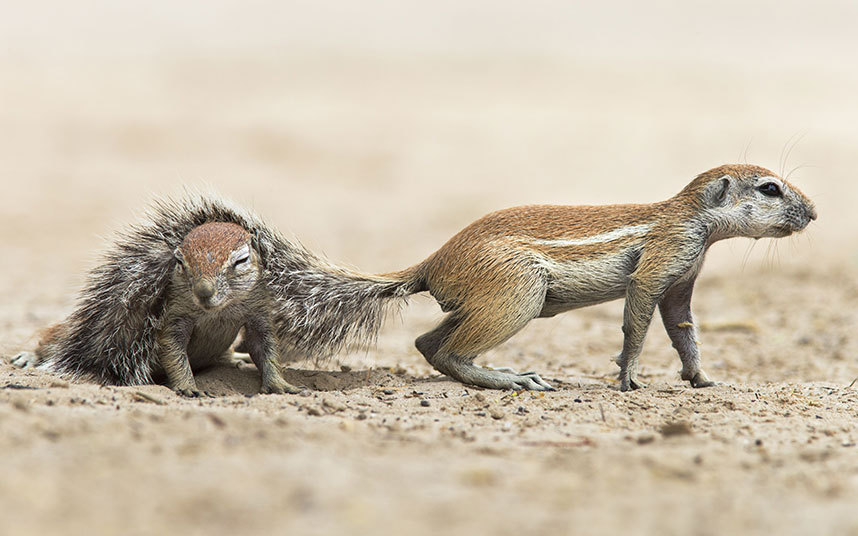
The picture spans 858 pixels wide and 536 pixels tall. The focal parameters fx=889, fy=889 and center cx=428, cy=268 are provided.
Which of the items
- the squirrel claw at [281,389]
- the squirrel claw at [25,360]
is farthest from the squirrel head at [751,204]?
the squirrel claw at [25,360]

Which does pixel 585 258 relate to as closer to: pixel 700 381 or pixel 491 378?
pixel 491 378

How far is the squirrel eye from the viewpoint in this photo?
20.2 feet

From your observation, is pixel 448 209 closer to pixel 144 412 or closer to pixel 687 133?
pixel 687 133

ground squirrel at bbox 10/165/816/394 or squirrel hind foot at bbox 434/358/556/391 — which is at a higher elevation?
ground squirrel at bbox 10/165/816/394

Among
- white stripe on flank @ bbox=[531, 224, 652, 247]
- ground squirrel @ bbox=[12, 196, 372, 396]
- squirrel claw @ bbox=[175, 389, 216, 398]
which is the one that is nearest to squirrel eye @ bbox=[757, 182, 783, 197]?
white stripe on flank @ bbox=[531, 224, 652, 247]

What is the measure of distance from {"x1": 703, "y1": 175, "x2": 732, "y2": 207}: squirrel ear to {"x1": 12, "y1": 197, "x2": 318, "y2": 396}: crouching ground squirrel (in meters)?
2.90

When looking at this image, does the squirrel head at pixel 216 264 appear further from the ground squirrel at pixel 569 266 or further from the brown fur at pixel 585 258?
the brown fur at pixel 585 258

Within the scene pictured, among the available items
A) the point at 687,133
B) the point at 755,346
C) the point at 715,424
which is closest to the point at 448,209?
the point at 687,133

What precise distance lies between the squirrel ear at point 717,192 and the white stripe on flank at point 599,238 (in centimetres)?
46

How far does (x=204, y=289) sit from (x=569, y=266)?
2419 millimetres

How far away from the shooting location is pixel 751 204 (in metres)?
6.14

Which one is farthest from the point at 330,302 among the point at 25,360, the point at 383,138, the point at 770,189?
the point at 383,138

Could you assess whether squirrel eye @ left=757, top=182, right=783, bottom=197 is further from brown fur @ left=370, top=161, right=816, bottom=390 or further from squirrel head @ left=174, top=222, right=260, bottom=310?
squirrel head @ left=174, top=222, right=260, bottom=310

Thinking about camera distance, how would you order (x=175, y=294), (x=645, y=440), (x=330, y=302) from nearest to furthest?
(x=645, y=440) < (x=175, y=294) < (x=330, y=302)
